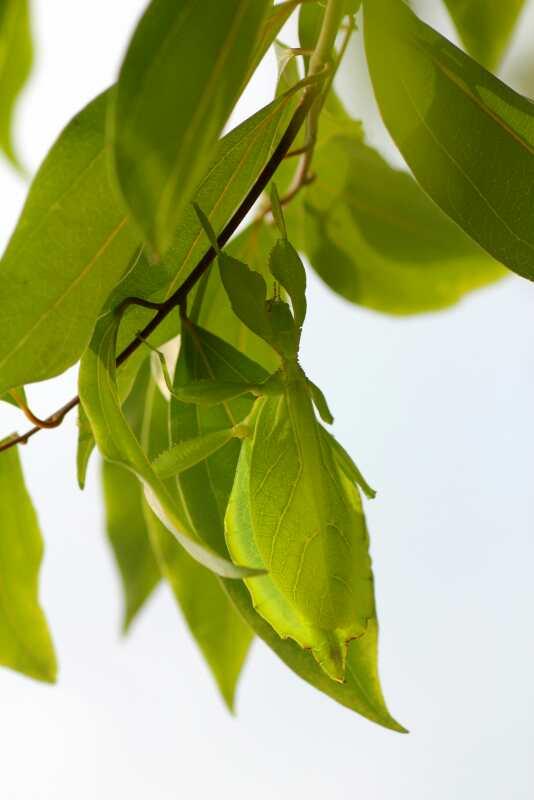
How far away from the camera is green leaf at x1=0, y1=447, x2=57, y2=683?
728 mm

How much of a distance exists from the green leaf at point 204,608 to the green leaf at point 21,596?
124mm

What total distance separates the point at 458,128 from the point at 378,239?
0.34m

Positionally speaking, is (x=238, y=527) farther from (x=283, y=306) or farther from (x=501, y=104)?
(x=501, y=104)

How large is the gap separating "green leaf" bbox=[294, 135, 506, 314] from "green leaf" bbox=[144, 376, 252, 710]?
0.18 metres

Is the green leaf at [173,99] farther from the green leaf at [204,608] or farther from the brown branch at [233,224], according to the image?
the green leaf at [204,608]

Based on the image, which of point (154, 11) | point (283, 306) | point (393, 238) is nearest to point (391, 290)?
point (393, 238)

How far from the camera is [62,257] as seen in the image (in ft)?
1.64

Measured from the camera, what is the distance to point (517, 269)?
1.71ft

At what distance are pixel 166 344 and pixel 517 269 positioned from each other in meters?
0.23

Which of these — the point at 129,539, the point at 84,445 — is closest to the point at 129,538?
the point at 129,539

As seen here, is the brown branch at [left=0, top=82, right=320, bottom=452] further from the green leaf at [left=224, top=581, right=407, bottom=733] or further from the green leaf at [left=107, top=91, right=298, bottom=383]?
the green leaf at [left=224, top=581, right=407, bottom=733]

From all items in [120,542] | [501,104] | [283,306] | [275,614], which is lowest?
[120,542]

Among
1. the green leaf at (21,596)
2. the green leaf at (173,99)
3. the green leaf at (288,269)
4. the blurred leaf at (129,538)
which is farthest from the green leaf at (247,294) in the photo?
the blurred leaf at (129,538)

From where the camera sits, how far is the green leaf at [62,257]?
19.3 inches
